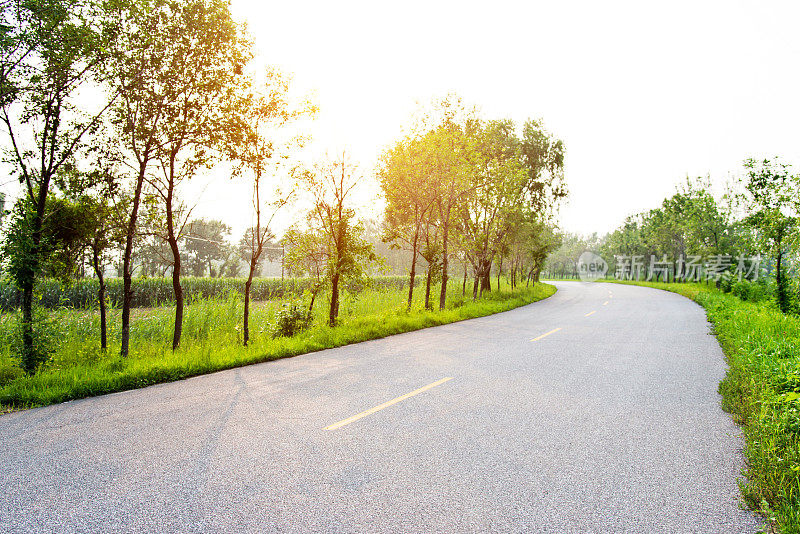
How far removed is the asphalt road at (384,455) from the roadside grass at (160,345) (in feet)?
1.65

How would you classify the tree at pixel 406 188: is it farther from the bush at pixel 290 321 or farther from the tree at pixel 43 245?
the tree at pixel 43 245

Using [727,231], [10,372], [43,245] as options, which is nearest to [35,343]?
[10,372]

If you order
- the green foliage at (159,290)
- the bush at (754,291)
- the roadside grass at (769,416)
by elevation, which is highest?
the bush at (754,291)

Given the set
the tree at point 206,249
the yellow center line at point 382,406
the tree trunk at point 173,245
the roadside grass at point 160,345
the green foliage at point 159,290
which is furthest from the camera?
the tree at point 206,249

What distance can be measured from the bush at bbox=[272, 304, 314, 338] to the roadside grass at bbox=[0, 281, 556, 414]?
0.76 ft

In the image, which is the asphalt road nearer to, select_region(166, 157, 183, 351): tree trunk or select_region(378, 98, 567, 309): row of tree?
select_region(166, 157, 183, 351): tree trunk

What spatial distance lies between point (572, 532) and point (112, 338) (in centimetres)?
1039

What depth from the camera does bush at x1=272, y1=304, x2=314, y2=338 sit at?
1064 cm

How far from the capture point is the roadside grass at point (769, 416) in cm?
290

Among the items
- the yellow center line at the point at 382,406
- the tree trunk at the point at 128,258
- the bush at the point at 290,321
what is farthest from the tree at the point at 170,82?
the yellow center line at the point at 382,406

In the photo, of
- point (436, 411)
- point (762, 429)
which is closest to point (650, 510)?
point (762, 429)

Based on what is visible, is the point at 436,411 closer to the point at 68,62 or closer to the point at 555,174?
the point at 68,62

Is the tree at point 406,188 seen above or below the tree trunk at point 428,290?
above

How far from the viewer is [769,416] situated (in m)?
4.00
